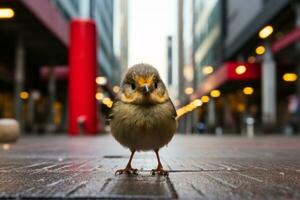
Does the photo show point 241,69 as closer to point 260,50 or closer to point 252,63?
point 252,63

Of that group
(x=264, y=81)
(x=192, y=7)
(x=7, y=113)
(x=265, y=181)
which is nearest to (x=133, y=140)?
(x=265, y=181)

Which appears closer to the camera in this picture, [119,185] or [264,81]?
[119,185]

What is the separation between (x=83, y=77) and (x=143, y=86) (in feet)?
91.2

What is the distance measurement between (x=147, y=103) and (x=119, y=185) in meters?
0.60

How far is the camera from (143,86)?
11.6 ft

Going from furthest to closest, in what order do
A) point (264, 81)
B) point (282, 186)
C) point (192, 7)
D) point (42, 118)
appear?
point (192, 7)
point (42, 118)
point (264, 81)
point (282, 186)

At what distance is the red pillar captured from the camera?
3025 cm

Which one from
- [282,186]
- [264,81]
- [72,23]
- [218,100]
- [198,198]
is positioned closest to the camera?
[198,198]

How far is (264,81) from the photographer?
37.5 meters

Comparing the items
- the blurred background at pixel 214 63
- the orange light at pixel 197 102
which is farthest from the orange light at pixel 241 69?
the orange light at pixel 197 102

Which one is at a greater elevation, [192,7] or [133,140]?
[192,7]

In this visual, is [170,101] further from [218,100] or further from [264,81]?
[218,100]

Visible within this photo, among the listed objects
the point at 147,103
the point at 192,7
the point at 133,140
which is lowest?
the point at 133,140

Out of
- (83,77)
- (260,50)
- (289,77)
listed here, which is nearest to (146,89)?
(83,77)
